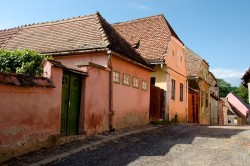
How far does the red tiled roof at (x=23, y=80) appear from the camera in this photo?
25.9 ft

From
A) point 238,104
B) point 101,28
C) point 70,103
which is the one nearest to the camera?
point 70,103

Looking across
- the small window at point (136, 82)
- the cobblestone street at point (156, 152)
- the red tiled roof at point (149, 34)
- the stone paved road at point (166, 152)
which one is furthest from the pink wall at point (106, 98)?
the red tiled roof at point (149, 34)

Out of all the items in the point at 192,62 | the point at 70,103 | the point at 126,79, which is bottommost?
the point at 70,103

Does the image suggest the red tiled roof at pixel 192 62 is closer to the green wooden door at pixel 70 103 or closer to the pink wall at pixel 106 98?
the pink wall at pixel 106 98

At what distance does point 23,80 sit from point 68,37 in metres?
7.28

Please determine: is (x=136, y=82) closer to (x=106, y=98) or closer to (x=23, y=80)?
(x=106, y=98)

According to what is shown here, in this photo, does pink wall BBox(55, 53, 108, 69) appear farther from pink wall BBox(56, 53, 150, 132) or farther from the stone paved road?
the stone paved road

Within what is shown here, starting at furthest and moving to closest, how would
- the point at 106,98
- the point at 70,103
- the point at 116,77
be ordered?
1. the point at 116,77
2. the point at 106,98
3. the point at 70,103

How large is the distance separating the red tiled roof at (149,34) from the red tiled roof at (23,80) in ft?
38.4

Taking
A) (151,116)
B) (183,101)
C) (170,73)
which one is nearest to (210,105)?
(183,101)

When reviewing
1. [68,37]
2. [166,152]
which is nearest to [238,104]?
[68,37]

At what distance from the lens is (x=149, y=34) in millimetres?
22828

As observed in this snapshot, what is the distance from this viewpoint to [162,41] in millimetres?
21688

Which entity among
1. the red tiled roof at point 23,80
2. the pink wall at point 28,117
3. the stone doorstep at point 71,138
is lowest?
the stone doorstep at point 71,138
